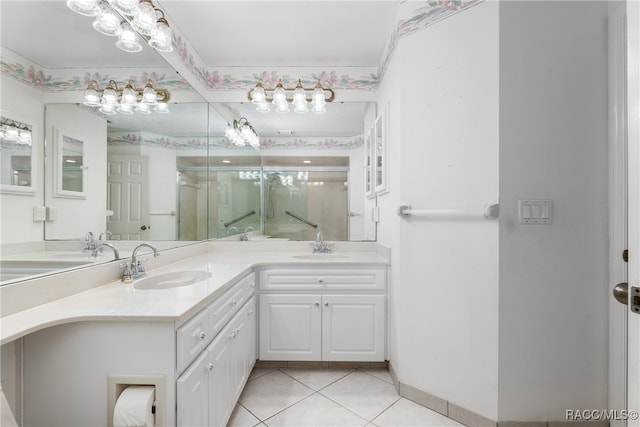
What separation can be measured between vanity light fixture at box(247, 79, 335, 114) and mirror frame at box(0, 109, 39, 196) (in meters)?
1.54

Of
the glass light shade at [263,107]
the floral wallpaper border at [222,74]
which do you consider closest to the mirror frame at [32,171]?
the floral wallpaper border at [222,74]

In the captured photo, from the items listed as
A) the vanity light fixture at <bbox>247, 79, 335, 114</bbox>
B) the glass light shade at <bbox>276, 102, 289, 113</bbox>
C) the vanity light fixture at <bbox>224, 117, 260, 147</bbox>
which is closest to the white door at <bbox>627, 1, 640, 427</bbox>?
the vanity light fixture at <bbox>247, 79, 335, 114</bbox>

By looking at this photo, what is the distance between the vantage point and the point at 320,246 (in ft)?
8.22

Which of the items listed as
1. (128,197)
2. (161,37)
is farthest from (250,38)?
(128,197)

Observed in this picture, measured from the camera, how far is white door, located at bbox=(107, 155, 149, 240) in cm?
138

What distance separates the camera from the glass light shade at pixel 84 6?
3.79 ft

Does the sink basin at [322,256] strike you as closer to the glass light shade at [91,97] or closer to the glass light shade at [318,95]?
the glass light shade at [318,95]

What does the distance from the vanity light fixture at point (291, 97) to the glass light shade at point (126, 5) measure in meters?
1.00

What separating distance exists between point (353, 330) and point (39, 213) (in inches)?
72.7

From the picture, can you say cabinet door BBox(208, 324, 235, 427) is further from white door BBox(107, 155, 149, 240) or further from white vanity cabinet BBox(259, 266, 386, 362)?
white door BBox(107, 155, 149, 240)

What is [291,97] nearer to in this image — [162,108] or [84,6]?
[162,108]

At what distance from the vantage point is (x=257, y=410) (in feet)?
5.43

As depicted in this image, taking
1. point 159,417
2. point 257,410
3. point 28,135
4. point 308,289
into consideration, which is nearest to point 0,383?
point 159,417

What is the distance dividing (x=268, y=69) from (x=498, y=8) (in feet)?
5.63
